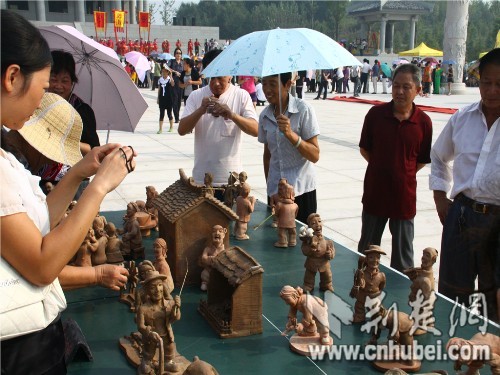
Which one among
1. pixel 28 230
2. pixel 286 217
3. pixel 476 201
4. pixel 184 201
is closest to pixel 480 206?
pixel 476 201

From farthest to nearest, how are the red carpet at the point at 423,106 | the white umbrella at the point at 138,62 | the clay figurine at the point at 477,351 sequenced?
the red carpet at the point at 423,106 → the white umbrella at the point at 138,62 → the clay figurine at the point at 477,351

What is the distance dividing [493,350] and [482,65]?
1.38 meters

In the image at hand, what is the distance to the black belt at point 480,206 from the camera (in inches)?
90.1

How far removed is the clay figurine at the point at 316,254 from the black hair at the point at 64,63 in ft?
5.05

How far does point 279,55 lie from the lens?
266 centimetres

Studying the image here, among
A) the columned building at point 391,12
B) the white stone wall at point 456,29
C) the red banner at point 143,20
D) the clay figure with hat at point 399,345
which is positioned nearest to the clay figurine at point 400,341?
the clay figure with hat at point 399,345

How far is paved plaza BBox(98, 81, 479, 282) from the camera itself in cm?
507

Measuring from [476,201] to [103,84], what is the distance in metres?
2.14

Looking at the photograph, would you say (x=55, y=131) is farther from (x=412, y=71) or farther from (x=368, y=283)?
(x=412, y=71)

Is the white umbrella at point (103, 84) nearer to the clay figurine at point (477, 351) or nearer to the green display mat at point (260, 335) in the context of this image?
the green display mat at point (260, 335)

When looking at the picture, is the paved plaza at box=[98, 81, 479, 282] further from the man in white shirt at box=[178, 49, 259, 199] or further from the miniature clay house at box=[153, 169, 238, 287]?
the miniature clay house at box=[153, 169, 238, 287]

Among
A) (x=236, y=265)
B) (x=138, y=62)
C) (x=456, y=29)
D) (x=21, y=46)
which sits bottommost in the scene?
(x=236, y=265)

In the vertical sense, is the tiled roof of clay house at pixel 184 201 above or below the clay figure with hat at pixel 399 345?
above

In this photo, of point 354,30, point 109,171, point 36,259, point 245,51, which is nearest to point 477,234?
point 245,51
